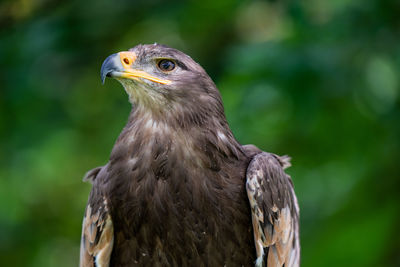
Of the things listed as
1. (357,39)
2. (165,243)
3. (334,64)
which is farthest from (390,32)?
(165,243)

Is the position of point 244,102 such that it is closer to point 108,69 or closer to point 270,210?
point 270,210

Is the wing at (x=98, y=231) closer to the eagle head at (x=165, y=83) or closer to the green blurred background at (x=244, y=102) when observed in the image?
the eagle head at (x=165, y=83)

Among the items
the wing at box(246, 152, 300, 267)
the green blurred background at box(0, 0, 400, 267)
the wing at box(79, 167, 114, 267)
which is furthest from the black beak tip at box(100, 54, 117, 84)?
the green blurred background at box(0, 0, 400, 267)

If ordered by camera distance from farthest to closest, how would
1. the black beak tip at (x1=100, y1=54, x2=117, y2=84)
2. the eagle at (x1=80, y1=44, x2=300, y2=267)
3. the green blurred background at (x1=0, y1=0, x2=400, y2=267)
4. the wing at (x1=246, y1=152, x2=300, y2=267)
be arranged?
the green blurred background at (x1=0, y1=0, x2=400, y2=267), the wing at (x1=246, y1=152, x2=300, y2=267), the eagle at (x1=80, y1=44, x2=300, y2=267), the black beak tip at (x1=100, y1=54, x2=117, y2=84)

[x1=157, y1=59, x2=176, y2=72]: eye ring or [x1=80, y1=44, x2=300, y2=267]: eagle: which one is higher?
[x1=157, y1=59, x2=176, y2=72]: eye ring

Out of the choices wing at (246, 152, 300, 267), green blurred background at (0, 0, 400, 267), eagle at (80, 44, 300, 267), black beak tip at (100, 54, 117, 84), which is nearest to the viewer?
black beak tip at (100, 54, 117, 84)

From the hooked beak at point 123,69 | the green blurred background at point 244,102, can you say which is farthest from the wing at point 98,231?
the green blurred background at point 244,102

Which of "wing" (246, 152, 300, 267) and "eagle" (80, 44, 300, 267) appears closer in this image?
"eagle" (80, 44, 300, 267)

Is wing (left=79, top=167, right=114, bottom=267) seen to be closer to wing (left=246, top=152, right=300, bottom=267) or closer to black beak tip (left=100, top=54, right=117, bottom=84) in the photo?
black beak tip (left=100, top=54, right=117, bottom=84)

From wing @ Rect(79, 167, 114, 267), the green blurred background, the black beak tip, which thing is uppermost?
the green blurred background

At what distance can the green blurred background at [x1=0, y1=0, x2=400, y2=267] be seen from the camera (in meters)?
5.56

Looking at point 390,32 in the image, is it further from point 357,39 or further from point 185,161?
point 185,161

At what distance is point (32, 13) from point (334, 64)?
3257 mm

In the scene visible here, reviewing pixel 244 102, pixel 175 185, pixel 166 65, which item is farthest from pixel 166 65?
pixel 244 102
